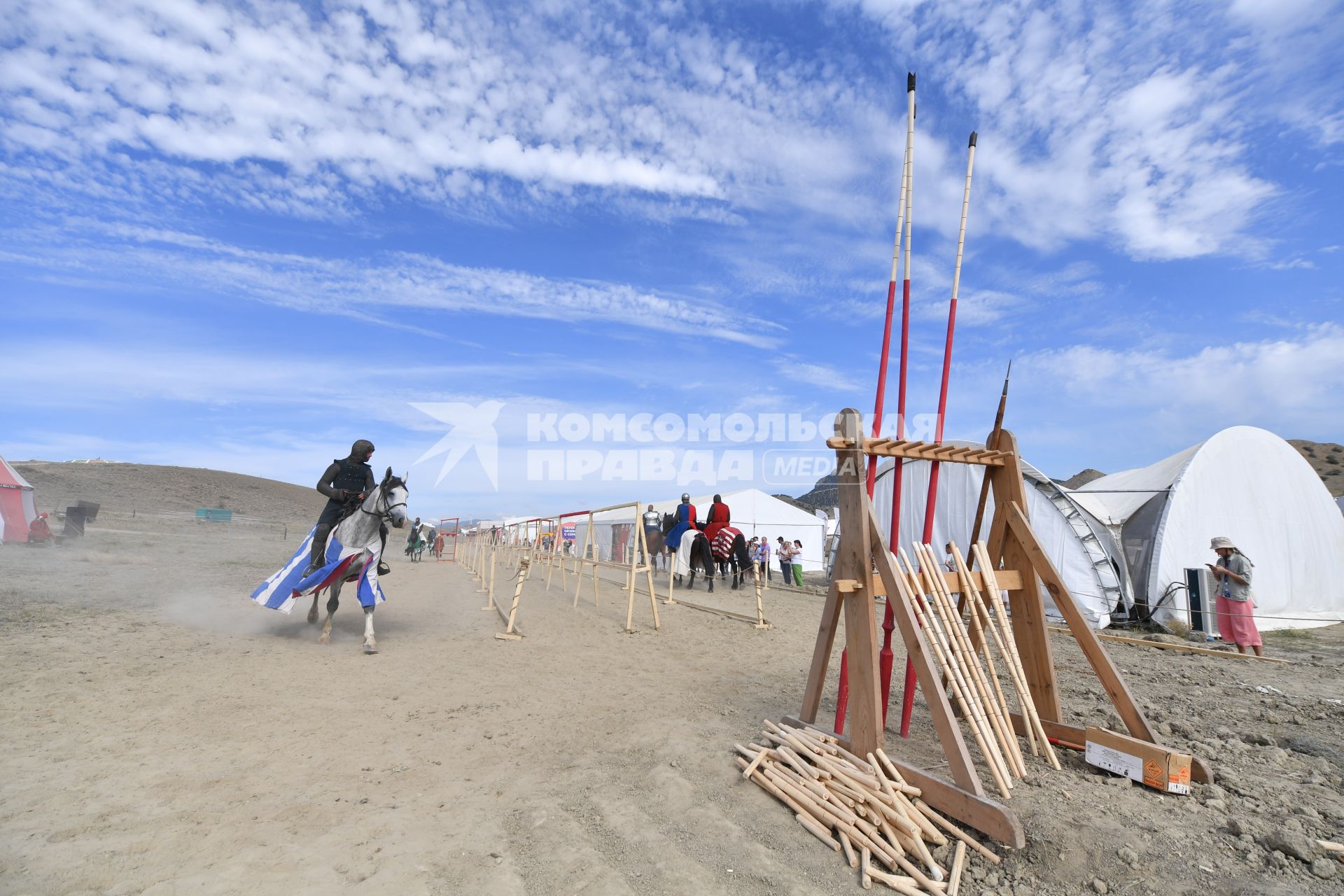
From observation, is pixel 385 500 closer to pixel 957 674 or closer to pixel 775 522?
pixel 957 674

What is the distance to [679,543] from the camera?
57.1 feet

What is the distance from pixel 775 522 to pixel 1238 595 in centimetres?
2019

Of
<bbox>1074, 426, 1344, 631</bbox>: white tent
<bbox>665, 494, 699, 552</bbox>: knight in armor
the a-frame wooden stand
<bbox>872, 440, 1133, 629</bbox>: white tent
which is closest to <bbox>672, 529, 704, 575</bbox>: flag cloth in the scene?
<bbox>665, 494, 699, 552</bbox>: knight in armor

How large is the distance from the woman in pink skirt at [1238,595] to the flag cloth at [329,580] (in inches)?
425

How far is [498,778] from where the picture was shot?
3.98 m

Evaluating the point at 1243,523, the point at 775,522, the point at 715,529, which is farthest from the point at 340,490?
the point at 775,522

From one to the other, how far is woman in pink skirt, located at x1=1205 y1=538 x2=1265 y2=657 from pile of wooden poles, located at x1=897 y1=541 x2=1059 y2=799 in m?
7.16

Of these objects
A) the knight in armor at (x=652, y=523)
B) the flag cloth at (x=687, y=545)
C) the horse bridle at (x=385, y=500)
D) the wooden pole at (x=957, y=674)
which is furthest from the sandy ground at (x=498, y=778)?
the knight in armor at (x=652, y=523)

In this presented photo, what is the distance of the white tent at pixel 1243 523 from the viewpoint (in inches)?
544

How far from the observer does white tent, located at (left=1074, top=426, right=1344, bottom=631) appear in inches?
544

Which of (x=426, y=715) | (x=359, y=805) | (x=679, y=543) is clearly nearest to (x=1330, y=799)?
(x=359, y=805)

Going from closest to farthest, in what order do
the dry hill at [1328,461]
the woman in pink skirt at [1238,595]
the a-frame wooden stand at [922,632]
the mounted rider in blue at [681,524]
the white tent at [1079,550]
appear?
the a-frame wooden stand at [922,632], the woman in pink skirt at [1238,595], the white tent at [1079,550], the mounted rider in blue at [681,524], the dry hill at [1328,461]

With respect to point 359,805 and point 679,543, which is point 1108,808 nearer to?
point 359,805

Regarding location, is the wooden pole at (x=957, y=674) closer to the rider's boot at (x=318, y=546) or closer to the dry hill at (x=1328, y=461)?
the rider's boot at (x=318, y=546)
